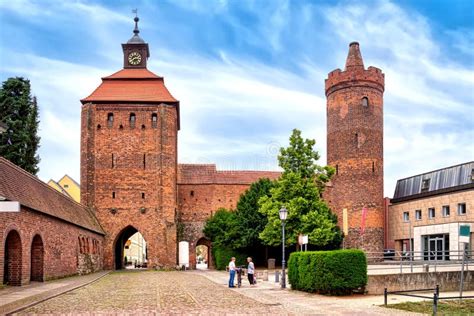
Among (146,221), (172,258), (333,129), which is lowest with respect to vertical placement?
(172,258)

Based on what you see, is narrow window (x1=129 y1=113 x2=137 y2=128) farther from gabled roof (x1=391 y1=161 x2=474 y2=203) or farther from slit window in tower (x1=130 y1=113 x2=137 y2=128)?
gabled roof (x1=391 y1=161 x2=474 y2=203)

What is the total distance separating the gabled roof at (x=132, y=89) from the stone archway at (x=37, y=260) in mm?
24478

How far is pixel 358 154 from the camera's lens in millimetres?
52125

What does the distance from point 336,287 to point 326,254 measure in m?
1.13

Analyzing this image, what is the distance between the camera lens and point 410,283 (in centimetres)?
2239

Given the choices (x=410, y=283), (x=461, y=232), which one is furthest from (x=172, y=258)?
(x=461, y=232)

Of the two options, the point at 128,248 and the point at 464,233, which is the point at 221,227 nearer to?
the point at 464,233

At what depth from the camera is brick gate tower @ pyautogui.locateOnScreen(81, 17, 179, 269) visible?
1914 inches

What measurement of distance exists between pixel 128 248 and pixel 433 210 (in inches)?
1921

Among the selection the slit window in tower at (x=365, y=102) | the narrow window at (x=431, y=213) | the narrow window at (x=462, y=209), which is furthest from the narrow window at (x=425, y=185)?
the slit window in tower at (x=365, y=102)

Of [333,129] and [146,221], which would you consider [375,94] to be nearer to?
[333,129]

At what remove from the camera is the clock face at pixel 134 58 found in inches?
2156

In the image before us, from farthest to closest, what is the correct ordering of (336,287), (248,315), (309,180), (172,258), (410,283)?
(172,258) < (309,180) < (410,283) < (336,287) < (248,315)

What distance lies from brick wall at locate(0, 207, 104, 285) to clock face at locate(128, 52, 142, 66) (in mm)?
22210
